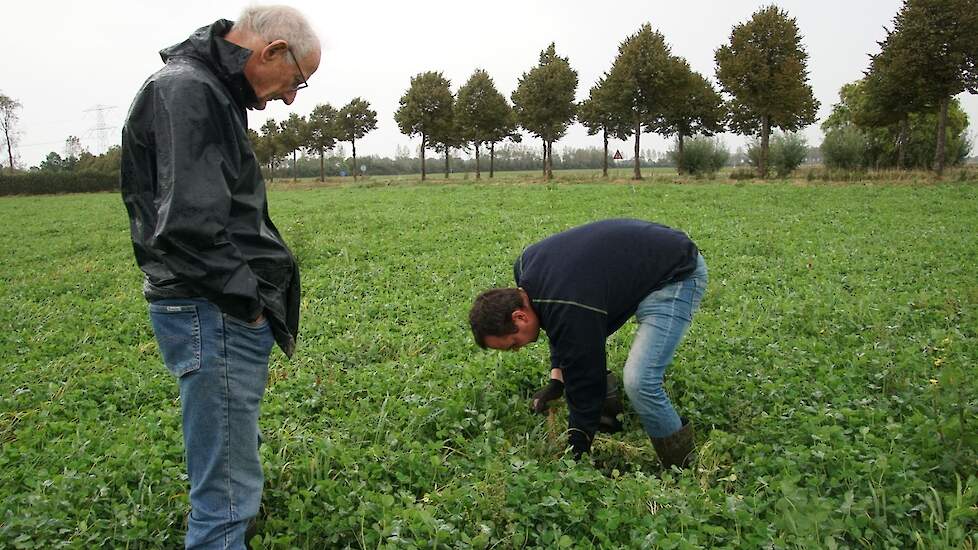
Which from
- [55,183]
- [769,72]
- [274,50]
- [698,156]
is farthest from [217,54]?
[55,183]

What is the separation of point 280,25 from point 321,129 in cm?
5673

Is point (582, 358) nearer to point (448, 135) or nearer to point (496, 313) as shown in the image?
point (496, 313)

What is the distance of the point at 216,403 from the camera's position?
7.26 ft

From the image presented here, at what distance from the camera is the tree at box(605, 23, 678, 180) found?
36.2 m

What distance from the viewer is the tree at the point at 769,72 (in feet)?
102

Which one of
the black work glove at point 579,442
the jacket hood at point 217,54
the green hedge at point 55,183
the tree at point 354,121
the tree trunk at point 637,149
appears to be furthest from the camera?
the tree at point 354,121

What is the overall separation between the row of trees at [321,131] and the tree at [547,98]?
57.4ft

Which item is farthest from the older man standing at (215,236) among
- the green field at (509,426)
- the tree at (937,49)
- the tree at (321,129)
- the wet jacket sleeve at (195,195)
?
the tree at (321,129)

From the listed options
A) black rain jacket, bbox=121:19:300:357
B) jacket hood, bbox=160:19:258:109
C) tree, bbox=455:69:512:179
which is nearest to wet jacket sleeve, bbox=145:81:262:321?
black rain jacket, bbox=121:19:300:357

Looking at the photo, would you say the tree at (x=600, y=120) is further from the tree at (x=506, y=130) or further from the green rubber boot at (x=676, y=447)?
the green rubber boot at (x=676, y=447)

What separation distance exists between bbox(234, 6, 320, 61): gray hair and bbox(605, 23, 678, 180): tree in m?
34.7

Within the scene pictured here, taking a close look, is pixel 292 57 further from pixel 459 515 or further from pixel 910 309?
pixel 910 309

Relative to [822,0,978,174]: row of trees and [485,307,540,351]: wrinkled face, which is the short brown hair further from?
[822,0,978,174]: row of trees

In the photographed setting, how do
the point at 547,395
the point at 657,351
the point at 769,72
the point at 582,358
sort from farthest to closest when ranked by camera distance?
the point at 769,72
the point at 547,395
the point at 657,351
the point at 582,358
